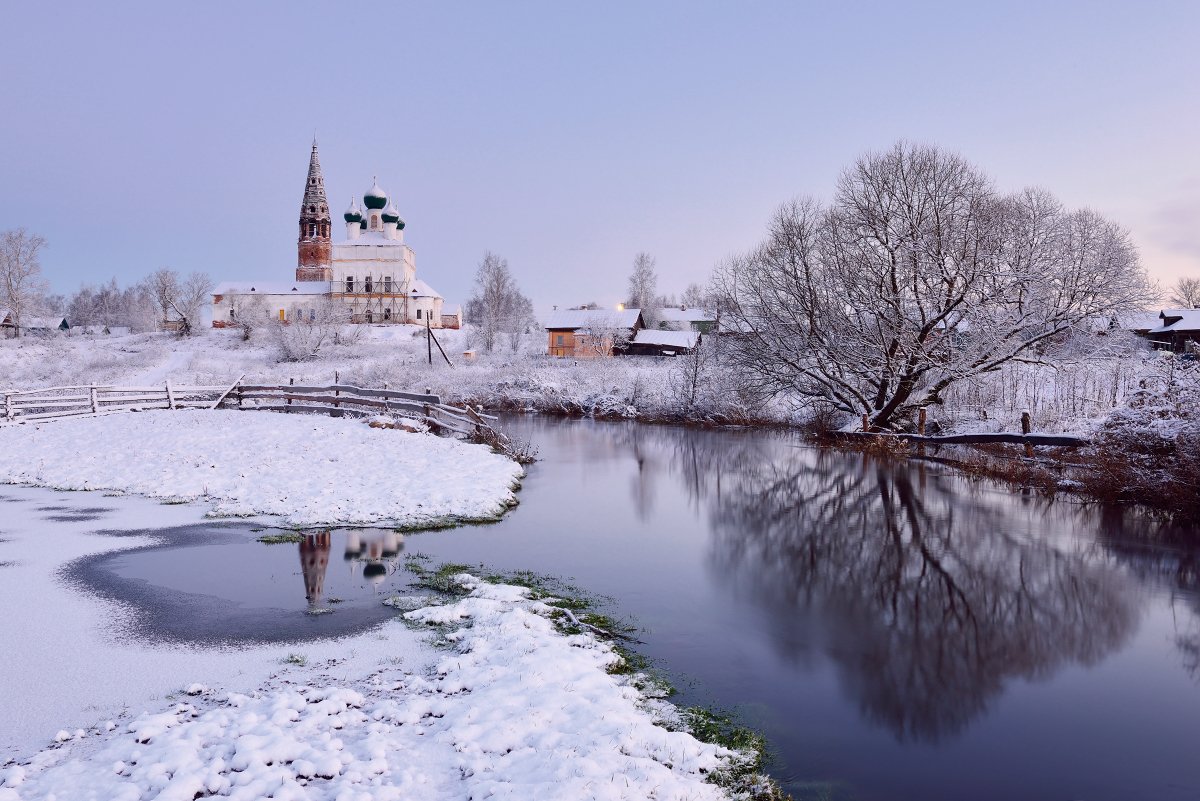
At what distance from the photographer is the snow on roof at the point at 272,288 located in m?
86.8

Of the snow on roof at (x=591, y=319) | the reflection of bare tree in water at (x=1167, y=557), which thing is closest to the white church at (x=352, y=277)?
the snow on roof at (x=591, y=319)

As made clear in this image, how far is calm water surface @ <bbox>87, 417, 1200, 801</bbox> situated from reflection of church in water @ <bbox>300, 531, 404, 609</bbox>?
0.06 meters

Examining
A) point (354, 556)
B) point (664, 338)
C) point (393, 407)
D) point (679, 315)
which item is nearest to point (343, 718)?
point (354, 556)

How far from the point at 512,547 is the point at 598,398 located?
104 ft

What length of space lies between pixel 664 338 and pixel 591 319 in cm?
766

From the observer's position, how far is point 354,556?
11.2 metres

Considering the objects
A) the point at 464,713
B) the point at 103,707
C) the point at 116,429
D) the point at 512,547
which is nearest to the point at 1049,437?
the point at 512,547

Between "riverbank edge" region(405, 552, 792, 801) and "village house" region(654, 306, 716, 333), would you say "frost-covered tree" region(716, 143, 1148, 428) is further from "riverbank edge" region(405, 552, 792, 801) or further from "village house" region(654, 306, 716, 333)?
"village house" region(654, 306, 716, 333)

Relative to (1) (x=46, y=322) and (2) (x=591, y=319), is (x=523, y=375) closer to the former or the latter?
(2) (x=591, y=319)

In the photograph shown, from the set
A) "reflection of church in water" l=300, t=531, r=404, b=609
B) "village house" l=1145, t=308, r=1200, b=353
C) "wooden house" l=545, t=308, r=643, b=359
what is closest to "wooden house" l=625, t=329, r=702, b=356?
"wooden house" l=545, t=308, r=643, b=359

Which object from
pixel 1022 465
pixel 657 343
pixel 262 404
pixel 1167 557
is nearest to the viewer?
pixel 1167 557

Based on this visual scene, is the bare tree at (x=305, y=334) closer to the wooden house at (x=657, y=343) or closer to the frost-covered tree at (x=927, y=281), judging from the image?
the wooden house at (x=657, y=343)

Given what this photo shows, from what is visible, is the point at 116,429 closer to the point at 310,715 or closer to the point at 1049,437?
the point at 310,715

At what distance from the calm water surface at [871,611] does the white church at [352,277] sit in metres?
73.6
